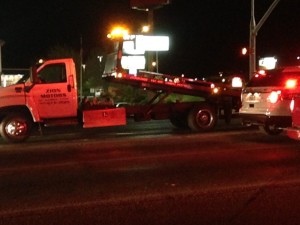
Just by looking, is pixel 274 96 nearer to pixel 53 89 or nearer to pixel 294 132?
pixel 294 132

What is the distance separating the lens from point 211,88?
1909 centimetres

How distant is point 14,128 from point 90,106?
93.0 inches

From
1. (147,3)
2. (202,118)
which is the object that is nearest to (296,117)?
(202,118)

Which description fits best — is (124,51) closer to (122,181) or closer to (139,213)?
(122,181)

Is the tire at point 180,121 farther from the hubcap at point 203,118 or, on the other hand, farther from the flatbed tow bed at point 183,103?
the hubcap at point 203,118

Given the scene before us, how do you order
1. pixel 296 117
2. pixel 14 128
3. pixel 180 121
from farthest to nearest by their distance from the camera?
pixel 180 121
pixel 14 128
pixel 296 117

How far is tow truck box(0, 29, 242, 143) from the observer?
52.9ft

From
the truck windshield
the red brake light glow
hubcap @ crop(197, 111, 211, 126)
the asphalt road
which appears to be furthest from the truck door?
the red brake light glow

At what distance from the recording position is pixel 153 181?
976 centimetres

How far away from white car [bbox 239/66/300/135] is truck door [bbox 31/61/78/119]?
4772 millimetres

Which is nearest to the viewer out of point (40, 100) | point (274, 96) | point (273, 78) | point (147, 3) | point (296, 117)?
point (296, 117)

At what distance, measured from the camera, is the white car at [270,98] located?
47.8 feet

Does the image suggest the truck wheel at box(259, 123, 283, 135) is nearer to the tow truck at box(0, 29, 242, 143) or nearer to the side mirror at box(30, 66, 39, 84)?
the tow truck at box(0, 29, 242, 143)

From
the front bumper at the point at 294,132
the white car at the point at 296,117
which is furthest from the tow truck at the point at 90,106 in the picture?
the white car at the point at 296,117
